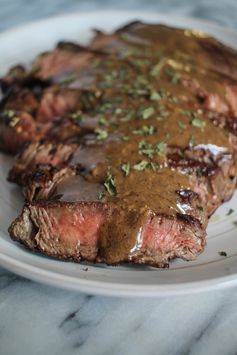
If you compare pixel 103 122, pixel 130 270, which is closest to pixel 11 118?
pixel 103 122

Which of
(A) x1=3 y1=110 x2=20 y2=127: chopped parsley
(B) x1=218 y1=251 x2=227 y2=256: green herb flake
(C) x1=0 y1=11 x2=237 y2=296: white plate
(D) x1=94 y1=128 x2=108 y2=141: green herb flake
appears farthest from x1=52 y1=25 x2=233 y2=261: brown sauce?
(A) x1=3 y1=110 x2=20 y2=127: chopped parsley

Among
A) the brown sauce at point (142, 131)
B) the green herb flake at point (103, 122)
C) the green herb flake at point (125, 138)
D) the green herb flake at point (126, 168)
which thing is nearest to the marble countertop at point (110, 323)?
the brown sauce at point (142, 131)

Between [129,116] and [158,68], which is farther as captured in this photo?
[158,68]

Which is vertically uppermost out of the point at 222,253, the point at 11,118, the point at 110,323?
the point at 11,118

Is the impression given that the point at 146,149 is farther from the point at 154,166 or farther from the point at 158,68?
the point at 158,68

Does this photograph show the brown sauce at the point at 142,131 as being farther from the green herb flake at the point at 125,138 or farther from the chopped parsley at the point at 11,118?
the chopped parsley at the point at 11,118

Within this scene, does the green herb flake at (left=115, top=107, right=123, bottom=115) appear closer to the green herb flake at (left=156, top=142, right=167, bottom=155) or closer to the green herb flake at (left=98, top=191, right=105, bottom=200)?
the green herb flake at (left=156, top=142, right=167, bottom=155)

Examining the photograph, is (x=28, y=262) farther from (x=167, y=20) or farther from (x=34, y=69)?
(x=167, y=20)
